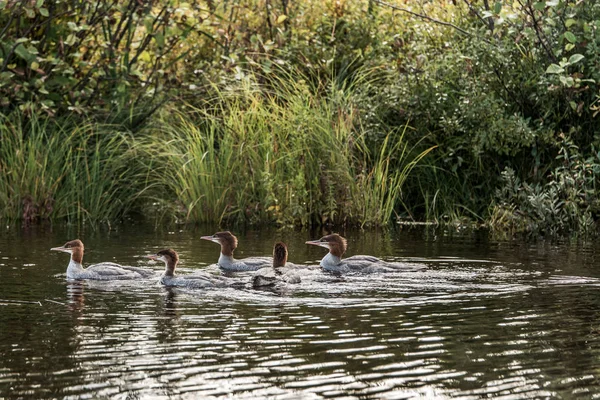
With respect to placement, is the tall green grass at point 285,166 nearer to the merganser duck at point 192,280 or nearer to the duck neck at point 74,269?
the duck neck at point 74,269

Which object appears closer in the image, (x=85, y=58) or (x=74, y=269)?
(x=74, y=269)

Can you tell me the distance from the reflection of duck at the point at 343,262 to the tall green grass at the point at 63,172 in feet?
21.6

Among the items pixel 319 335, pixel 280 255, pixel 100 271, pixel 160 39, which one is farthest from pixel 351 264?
pixel 160 39

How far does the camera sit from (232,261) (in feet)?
48.4

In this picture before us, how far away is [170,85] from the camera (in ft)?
72.1

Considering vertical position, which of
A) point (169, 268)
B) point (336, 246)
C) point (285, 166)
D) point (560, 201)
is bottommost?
point (169, 268)

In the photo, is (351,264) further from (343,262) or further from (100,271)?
(100,271)

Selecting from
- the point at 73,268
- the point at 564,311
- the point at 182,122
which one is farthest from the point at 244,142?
the point at 564,311

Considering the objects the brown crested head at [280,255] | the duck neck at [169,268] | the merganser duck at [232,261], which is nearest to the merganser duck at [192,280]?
the duck neck at [169,268]

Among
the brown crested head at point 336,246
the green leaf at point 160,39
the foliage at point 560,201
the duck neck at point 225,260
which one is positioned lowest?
the duck neck at point 225,260

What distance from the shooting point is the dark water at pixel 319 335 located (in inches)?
304

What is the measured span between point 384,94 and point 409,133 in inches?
33.5

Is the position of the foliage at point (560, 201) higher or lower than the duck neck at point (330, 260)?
higher

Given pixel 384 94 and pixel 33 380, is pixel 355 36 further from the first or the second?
pixel 33 380
